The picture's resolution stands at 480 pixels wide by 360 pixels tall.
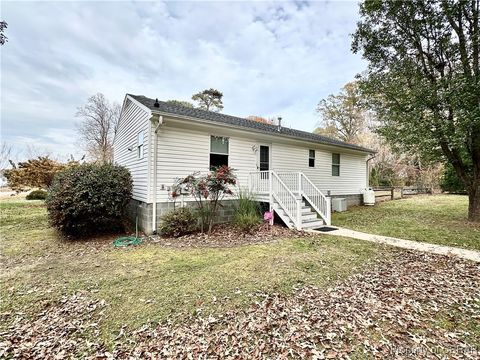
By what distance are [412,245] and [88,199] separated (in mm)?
8661

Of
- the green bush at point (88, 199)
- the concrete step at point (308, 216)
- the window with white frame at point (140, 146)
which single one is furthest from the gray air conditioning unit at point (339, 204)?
the green bush at point (88, 199)

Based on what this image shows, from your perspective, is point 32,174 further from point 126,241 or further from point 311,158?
point 311,158

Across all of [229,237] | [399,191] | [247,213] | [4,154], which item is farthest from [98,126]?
[399,191]

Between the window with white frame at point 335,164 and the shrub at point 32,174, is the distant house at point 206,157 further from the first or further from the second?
the shrub at point 32,174

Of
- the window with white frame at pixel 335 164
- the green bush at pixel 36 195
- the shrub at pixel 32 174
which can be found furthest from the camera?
the green bush at pixel 36 195

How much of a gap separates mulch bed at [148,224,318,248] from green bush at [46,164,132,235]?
1.55 meters

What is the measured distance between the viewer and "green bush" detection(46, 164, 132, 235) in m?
6.68

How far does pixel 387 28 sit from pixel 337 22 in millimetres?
2235

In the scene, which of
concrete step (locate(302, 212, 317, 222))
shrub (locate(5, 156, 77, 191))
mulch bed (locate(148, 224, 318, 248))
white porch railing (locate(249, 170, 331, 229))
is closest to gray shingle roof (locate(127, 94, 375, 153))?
white porch railing (locate(249, 170, 331, 229))

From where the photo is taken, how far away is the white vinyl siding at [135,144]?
7543mm

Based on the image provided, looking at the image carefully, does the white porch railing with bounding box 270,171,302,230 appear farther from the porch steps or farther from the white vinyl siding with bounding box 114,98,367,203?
the white vinyl siding with bounding box 114,98,367,203

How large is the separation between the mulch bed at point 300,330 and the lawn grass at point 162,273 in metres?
0.23

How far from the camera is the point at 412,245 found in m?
5.85

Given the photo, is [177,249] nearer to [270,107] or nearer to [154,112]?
[154,112]
